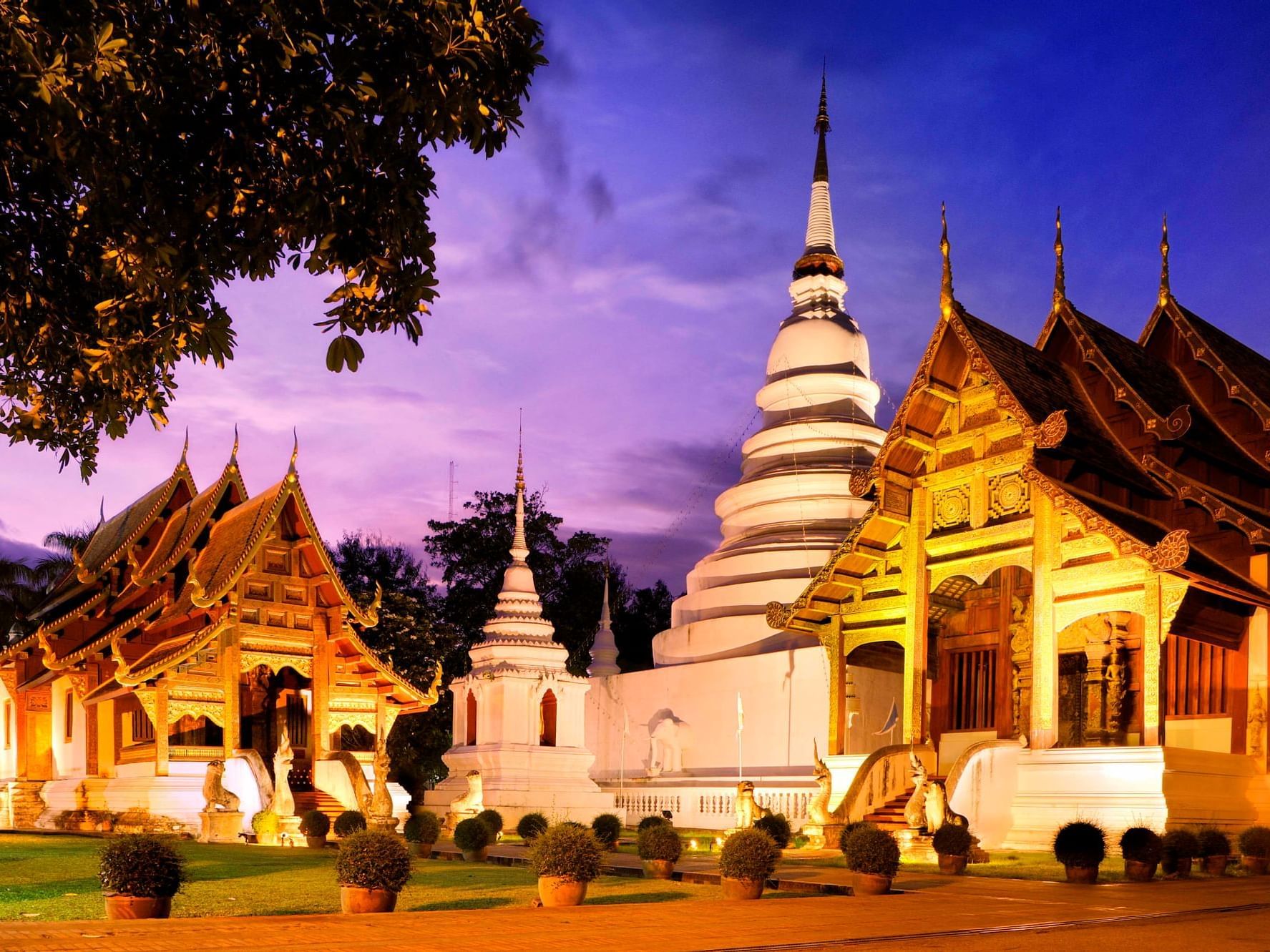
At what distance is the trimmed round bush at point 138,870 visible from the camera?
32.6 ft

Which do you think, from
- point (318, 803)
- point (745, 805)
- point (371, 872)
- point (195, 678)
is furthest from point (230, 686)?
point (371, 872)

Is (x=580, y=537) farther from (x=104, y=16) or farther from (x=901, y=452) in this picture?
(x=104, y=16)

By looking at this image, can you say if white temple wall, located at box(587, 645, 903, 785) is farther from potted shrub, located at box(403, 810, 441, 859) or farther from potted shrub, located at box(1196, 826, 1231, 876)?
potted shrub, located at box(1196, 826, 1231, 876)

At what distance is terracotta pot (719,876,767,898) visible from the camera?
39.9 feet

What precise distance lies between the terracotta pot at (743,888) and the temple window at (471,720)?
17775 mm

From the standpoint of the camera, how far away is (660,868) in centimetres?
1508

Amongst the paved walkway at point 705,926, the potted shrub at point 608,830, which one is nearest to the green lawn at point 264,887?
the paved walkway at point 705,926

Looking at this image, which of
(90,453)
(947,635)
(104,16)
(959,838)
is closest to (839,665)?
(947,635)

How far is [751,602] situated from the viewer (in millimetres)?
29391

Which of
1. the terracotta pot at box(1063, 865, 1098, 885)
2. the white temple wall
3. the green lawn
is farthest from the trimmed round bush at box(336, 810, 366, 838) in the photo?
the terracotta pot at box(1063, 865, 1098, 885)

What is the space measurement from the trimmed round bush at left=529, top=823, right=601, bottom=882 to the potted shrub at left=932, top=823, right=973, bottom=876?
20.6ft

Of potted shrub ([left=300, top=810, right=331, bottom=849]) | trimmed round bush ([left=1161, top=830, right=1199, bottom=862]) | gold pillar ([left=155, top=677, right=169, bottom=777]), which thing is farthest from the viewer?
gold pillar ([left=155, top=677, right=169, bottom=777])

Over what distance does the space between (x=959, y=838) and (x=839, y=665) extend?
21.6 feet

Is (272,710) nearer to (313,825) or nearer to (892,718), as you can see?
(313,825)
